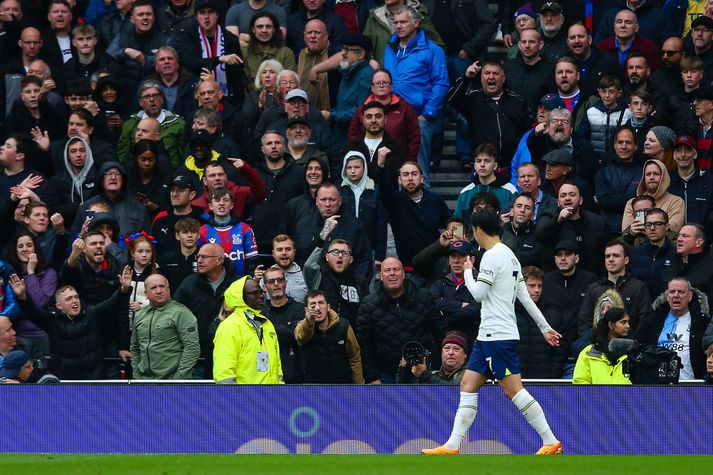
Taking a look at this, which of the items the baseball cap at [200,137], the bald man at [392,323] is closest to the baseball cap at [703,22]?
the bald man at [392,323]

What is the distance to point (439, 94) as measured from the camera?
18.9m

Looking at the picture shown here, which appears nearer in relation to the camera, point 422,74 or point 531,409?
point 531,409

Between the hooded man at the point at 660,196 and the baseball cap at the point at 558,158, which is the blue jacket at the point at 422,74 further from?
the hooded man at the point at 660,196

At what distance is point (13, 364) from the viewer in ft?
48.3

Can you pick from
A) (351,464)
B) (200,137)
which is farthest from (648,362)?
(200,137)

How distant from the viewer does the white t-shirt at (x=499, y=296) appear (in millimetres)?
12195

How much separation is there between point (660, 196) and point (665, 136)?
0.92 meters

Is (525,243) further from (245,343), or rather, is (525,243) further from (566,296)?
(245,343)

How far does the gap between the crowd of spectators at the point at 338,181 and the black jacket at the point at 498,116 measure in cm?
3

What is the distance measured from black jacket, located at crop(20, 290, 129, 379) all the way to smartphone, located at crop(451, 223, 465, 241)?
12.0 feet

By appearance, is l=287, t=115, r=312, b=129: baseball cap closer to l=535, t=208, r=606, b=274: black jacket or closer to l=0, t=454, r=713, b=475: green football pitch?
l=535, t=208, r=606, b=274: black jacket

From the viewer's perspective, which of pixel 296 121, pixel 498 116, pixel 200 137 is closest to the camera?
pixel 200 137

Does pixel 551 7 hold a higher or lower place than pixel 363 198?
higher

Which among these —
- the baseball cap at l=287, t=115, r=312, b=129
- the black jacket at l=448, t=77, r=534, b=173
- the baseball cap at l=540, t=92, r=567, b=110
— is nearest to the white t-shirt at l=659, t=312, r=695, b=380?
the baseball cap at l=540, t=92, r=567, b=110
